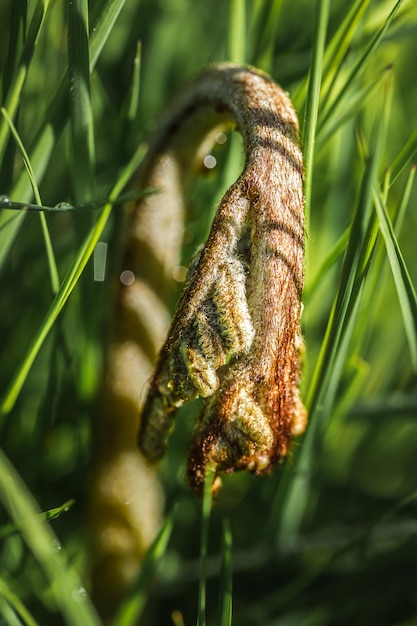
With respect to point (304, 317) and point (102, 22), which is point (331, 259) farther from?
point (102, 22)

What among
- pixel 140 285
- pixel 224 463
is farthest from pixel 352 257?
pixel 140 285

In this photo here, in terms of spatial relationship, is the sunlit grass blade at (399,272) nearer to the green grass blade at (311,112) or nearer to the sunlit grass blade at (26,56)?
the green grass blade at (311,112)

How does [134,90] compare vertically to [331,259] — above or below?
above

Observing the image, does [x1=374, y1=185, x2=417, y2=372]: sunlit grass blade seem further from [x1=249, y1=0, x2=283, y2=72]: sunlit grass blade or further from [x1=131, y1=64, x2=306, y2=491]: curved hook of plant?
[x1=249, y1=0, x2=283, y2=72]: sunlit grass blade

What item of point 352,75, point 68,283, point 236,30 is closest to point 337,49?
point 352,75

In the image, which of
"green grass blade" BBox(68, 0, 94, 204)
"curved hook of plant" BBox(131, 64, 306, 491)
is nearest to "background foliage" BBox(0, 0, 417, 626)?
"green grass blade" BBox(68, 0, 94, 204)

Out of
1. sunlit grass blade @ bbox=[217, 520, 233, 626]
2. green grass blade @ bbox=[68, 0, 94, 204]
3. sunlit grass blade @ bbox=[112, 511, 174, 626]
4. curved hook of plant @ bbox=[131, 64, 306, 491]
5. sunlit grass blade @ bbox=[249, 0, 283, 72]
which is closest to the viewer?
curved hook of plant @ bbox=[131, 64, 306, 491]
